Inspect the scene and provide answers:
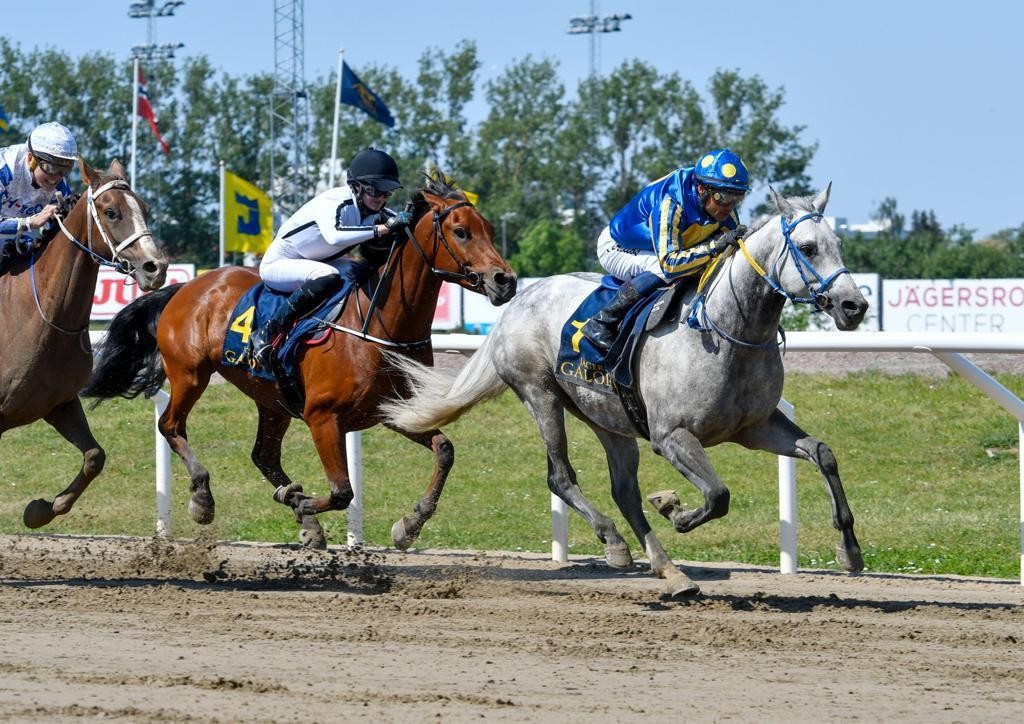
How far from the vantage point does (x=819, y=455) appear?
20.4 ft

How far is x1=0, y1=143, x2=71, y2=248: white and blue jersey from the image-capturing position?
707 cm

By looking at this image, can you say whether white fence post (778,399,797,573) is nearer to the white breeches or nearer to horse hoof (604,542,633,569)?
horse hoof (604,542,633,569)

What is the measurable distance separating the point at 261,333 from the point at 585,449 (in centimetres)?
475

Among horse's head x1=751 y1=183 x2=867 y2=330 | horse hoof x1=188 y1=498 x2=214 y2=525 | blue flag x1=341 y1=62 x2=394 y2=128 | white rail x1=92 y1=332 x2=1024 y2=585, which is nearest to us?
horse's head x1=751 y1=183 x2=867 y2=330

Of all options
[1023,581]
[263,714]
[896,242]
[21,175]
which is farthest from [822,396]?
[896,242]

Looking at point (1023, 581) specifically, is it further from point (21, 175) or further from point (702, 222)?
point (21, 175)

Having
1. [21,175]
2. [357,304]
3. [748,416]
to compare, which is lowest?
[748,416]

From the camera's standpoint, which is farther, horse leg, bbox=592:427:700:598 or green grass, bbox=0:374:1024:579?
green grass, bbox=0:374:1024:579

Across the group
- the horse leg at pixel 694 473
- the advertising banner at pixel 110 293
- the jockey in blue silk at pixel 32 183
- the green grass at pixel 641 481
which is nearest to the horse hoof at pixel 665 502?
the horse leg at pixel 694 473

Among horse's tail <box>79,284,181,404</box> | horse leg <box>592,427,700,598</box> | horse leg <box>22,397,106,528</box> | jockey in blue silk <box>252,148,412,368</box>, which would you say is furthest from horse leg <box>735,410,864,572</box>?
horse's tail <box>79,284,181,404</box>

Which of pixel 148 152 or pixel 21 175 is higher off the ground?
pixel 148 152

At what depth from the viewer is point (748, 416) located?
6.31 meters

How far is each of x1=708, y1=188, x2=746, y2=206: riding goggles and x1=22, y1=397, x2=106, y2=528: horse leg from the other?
329cm

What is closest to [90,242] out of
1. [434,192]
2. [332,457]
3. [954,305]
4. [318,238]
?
[318,238]
